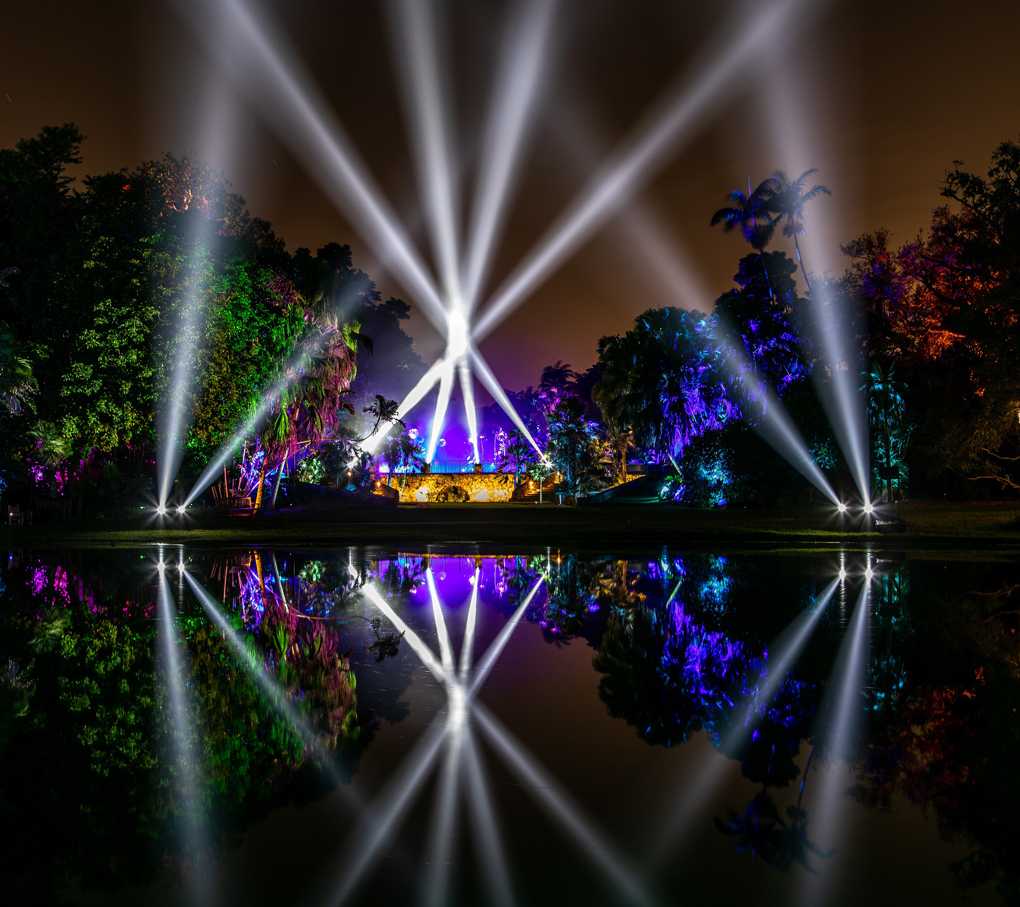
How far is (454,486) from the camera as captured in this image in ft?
268

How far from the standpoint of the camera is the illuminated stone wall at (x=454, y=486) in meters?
80.8

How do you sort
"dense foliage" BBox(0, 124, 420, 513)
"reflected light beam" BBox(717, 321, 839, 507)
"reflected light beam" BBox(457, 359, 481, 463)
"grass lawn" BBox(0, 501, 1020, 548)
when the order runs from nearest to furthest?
"grass lawn" BBox(0, 501, 1020, 548) → "dense foliage" BBox(0, 124, 420, 513) → "reflected light beam" BBox(717, 321, 839, 507) → "reflected light beam" BBox(457, 359, 481, 463)

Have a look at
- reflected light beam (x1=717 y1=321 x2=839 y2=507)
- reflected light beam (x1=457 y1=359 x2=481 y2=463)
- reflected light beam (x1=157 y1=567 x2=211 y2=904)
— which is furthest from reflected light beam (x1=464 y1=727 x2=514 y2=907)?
reflected light beam (x1=457 y1=359 x2=481 y2=463)

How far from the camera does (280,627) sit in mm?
12609

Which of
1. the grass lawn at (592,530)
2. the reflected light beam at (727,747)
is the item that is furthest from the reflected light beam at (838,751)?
the grass lawn at (592,530)

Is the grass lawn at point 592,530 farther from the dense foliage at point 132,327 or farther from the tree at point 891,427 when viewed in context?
the dense foliage at point 132,327

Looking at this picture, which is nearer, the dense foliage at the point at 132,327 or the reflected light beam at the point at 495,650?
the reflected light beam at the point at 495,650

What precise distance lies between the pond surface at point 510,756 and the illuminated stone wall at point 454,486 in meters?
66.4

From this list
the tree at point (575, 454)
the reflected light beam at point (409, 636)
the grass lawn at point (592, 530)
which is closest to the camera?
the reflected light beam at point (409, 636)

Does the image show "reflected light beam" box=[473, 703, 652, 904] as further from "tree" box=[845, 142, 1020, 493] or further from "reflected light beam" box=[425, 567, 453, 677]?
"tree" box=[845, 142, 1020, 493]

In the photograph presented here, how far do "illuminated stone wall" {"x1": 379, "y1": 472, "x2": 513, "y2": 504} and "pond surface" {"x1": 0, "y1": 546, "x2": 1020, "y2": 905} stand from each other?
218ft

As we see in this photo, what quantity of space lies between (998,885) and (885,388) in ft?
121

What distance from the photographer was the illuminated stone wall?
80.8 meters

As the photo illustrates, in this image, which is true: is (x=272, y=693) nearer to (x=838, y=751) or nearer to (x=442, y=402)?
(x=838, y=751)
